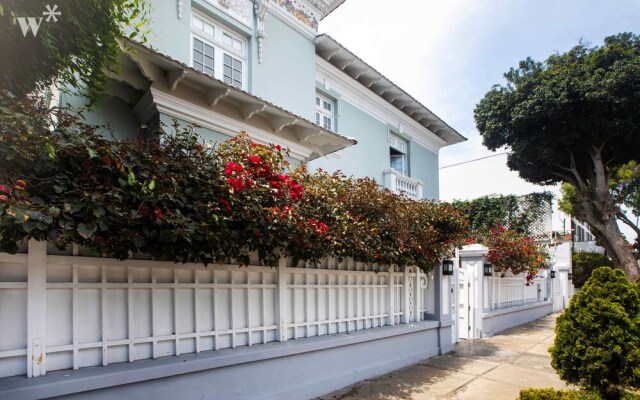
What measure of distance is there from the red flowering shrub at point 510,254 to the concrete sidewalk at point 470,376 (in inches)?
84.8

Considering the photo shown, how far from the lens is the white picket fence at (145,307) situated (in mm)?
3062

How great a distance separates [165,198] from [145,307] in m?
1.16

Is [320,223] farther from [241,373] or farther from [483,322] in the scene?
[483,322]

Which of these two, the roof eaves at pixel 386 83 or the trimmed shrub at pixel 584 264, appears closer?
the roof eaves at pixel 386 83

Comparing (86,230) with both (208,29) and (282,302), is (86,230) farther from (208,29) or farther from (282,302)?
(208,29)

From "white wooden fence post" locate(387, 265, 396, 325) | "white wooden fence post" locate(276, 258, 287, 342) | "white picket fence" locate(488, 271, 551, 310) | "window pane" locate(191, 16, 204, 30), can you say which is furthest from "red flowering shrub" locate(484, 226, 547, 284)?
"window pane" locate(191, 16, 204, 30)

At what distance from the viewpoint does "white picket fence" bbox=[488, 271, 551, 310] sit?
10562mm

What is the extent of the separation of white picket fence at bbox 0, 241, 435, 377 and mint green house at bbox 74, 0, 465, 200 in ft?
6.97

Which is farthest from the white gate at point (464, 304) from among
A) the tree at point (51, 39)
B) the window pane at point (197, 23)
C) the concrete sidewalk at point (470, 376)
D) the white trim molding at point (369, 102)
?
the tree at point (51, 39)

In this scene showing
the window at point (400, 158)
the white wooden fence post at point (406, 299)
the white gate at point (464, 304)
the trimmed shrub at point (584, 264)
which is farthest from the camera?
the trimmed shrub at point (584, 264)

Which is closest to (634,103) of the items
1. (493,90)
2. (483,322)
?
(493,90)

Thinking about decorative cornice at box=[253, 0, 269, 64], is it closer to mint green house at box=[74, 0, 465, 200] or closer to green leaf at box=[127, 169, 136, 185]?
mint green house at box=[74, 0, 465, 200]

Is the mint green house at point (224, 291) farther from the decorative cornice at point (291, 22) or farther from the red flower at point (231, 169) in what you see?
the red flower at point (231, 169)

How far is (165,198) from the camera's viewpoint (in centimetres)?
336
